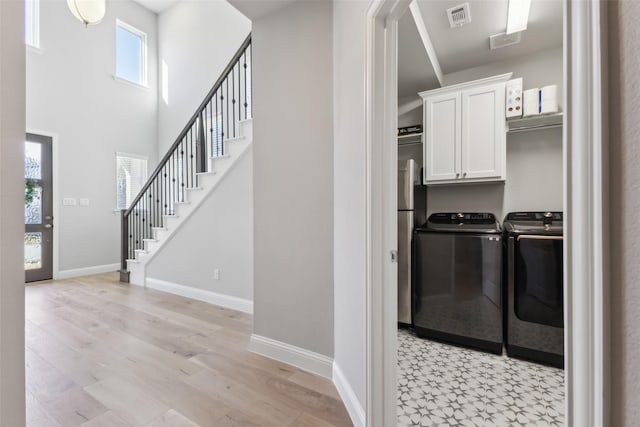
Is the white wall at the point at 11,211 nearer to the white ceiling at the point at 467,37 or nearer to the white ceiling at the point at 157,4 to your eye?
the white ceiling at the point at 467,37

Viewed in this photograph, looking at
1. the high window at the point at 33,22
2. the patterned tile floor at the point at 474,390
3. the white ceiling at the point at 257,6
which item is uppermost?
the high window at the point at 33,22

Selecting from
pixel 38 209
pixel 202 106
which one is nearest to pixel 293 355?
pixel 202 106

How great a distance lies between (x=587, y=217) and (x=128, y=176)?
6.87 meters

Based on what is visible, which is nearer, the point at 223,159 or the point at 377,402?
the point at 377,402

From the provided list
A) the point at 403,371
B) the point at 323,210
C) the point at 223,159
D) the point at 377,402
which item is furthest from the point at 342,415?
the point at 223,159

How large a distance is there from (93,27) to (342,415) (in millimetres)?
7090

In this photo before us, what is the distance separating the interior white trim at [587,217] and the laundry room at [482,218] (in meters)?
1.43

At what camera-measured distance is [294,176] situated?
2076 millimetres

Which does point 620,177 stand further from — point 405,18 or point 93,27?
point 93,27

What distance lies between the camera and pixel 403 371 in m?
2.04

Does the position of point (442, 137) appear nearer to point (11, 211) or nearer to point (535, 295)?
point (535, 295)

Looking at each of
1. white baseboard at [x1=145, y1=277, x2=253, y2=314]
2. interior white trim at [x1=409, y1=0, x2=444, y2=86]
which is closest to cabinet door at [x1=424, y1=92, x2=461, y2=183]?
interior white trim at [x1=409, y1=0, x2=444, y2=86]

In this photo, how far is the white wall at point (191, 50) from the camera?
17.4 ft

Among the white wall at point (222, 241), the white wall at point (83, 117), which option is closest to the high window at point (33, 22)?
the white wall at point (83, 117)
